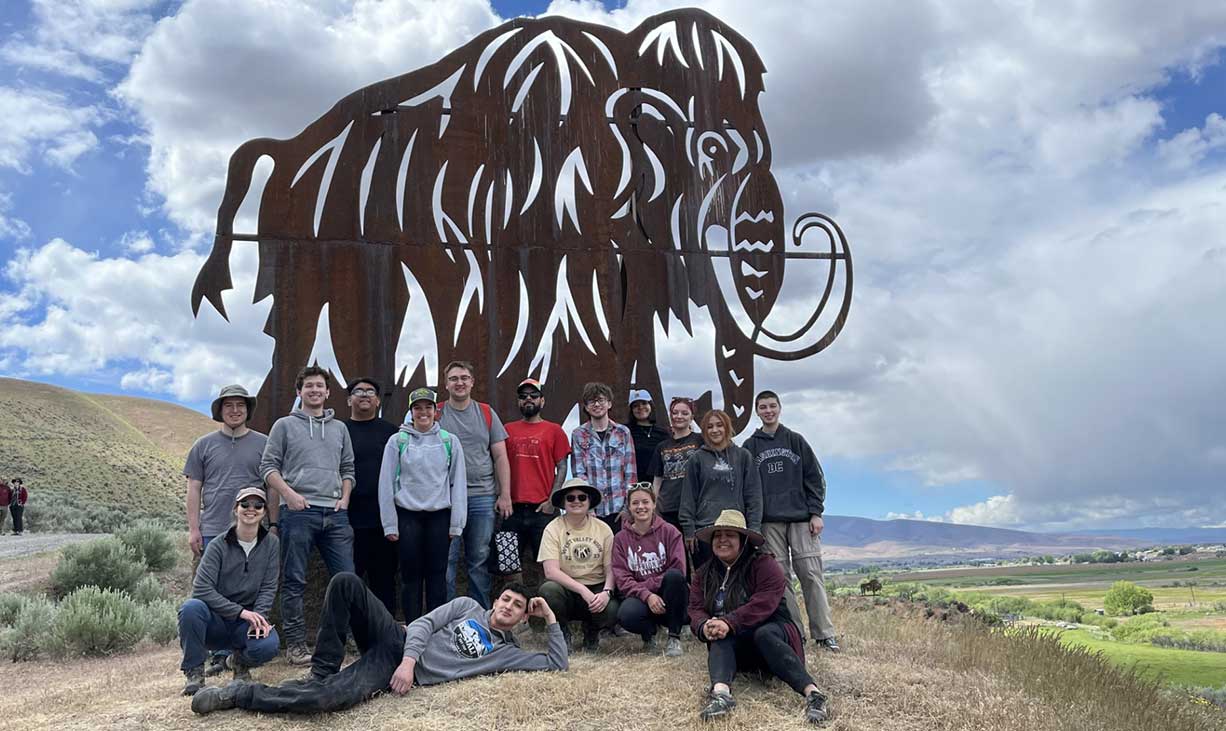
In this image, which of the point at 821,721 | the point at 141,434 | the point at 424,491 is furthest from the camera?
the point at 141,434

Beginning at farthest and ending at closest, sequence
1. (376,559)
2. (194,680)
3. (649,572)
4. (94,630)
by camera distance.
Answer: (94,630), (376,559), (649,572), (194,680)

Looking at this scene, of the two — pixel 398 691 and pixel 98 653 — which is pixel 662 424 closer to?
pixel 398 691

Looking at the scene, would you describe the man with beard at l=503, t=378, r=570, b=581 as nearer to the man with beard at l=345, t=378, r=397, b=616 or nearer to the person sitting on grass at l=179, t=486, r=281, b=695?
the man with beard at l=345, t=378, r=397, b=616

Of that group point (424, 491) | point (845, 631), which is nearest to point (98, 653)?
point (424, 491)

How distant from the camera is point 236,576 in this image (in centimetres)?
551

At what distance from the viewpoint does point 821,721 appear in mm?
5086

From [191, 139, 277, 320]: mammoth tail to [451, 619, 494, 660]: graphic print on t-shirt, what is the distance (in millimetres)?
3637

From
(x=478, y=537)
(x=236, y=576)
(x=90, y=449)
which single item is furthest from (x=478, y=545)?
(x=90, y=449)

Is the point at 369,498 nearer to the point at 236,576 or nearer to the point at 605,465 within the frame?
the point at 236,576

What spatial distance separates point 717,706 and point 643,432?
2.46m

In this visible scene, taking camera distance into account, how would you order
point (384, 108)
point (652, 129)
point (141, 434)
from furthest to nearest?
point (141, 434) < point (652, 129) < point (384, 108)

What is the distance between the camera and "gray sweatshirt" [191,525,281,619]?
5.39m

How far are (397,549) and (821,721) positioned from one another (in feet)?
9.67

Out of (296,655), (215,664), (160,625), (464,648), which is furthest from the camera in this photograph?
(160,625)
